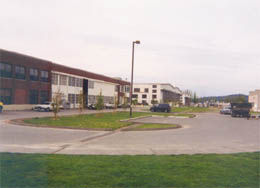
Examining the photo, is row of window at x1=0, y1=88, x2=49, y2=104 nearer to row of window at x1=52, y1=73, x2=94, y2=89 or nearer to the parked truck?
row of window at x1=52, y1=73, x2=94, y2=89

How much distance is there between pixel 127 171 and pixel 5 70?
113ft

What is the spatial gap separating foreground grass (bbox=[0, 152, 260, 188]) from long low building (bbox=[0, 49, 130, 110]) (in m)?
19.2

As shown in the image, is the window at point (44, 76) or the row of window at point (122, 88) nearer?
the window at point (44, 76)

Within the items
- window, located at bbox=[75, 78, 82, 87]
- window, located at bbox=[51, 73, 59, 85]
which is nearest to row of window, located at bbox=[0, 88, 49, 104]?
window, located at bbox=[51, 73, 59, 85]

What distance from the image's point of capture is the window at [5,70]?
1411 inches

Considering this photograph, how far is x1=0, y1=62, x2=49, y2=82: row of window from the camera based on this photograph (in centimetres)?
3630

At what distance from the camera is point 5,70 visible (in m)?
36.4

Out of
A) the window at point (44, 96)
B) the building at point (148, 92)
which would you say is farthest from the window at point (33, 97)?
the building at point (148, 92)

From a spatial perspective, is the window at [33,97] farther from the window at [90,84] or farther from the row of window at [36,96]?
the window at [90,84]

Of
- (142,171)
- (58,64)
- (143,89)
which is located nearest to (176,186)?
(142,171)

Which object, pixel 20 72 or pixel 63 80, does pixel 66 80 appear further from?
pixel 20 72

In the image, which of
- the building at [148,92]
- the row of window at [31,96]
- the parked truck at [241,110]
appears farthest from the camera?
the building at [148,92]

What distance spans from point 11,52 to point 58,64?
39.6 feet

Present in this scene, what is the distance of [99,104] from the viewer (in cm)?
3372
